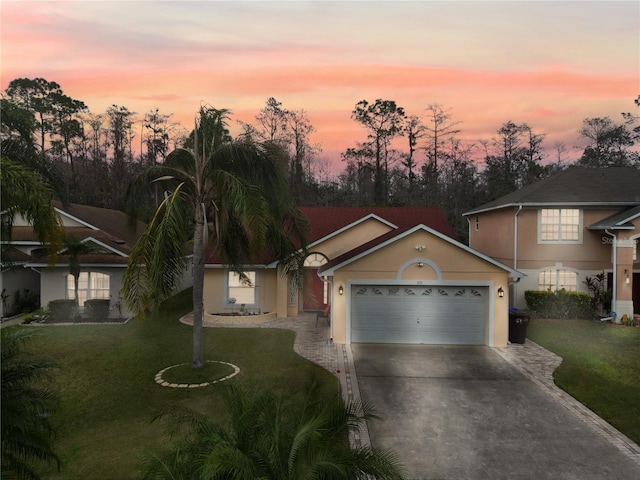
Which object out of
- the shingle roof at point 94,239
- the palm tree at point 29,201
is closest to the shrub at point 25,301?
the shingle roof at point 94,239

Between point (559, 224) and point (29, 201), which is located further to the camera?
point (559, 224)

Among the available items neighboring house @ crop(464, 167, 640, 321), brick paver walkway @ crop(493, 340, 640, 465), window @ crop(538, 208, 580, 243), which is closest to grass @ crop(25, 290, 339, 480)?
brick paver walkway @ crop(493, 340, 640, 465)

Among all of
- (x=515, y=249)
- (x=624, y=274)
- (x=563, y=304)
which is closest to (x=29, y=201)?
(x=515, y=249)

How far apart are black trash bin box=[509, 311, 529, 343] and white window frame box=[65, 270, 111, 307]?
1728 cm

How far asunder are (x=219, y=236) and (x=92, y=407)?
5.18 m

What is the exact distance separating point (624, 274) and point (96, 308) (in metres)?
23.9

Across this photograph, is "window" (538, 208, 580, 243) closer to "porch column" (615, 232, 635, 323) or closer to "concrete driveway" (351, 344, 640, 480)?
"porch column" (615, 232, 635, 323)

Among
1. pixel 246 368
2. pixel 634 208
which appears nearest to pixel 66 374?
pixel 246 368

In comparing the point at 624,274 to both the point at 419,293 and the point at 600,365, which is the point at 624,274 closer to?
the point at 600,365

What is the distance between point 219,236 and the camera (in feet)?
37.2

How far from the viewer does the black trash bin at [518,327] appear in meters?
14.0

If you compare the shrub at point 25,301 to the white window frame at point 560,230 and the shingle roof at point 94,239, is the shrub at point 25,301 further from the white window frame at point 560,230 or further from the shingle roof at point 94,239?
the white window frame at point 560,230

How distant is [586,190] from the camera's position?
19812 millimetres

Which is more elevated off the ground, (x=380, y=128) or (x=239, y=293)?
(x=380, y=128)
